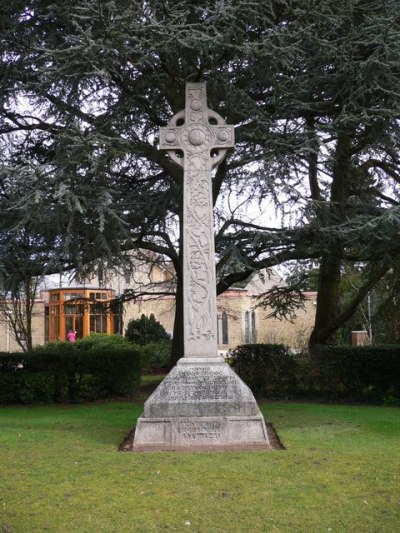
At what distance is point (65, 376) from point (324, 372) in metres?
5.60

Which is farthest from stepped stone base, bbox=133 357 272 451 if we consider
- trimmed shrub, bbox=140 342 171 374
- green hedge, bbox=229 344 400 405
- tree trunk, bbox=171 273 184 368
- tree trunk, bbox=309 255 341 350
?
trimmed shrub, bbox=140 342 171 374

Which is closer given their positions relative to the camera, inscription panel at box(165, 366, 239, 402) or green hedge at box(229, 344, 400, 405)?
inscription panel at box(165, 366, 239, 402)

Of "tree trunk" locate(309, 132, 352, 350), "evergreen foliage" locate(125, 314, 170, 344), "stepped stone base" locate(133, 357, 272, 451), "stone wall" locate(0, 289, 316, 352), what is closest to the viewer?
"stepped stone base" locate(133, 357, 272, 451)

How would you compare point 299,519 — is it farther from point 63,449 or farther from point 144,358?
point 144,358

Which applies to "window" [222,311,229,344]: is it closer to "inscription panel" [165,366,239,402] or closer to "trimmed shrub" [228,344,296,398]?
"trimmed shrub" [228,344,296,398]

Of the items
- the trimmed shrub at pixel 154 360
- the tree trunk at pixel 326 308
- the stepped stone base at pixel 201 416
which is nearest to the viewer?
the stepped stone base at pixel 201 416

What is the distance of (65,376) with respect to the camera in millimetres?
12461

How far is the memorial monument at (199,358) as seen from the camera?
23.8ft

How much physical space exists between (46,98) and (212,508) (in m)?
8.23

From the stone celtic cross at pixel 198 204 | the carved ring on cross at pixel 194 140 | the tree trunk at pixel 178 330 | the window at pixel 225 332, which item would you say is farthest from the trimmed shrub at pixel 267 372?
the window at pixel 225 332

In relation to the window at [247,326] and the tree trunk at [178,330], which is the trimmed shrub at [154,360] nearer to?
the tree trunk at [178,330]

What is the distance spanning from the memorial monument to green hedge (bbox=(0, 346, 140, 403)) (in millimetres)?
5416

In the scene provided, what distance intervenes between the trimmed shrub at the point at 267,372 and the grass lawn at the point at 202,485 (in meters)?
4.62

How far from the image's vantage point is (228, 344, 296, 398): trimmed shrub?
521 inches
